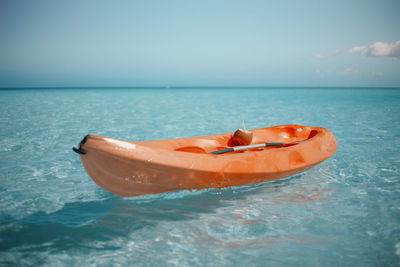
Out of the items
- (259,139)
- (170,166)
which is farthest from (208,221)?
(259,139)

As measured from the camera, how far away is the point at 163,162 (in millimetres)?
Result: 2943

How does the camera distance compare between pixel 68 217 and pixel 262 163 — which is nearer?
pixel 68 217

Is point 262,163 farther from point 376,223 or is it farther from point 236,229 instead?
point 376,223

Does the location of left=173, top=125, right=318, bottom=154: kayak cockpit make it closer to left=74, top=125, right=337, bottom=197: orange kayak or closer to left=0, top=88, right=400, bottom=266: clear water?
left=74, top=125, right=337, bottom=197: orange kayak

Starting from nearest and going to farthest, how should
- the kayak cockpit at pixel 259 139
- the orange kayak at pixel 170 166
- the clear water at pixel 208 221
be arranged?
1. the clear water at pixel 208 221
2. the orange kayak at pixel 170 166
3. the kayak cockpit at pixel 259 139

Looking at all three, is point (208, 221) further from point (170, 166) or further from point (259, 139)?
point (259, 139)

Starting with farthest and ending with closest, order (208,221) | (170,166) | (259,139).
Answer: (259,139) < (208,221) < (170,166)

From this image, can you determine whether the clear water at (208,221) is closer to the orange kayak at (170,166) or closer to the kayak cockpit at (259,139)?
the orange kayak at (170,166)

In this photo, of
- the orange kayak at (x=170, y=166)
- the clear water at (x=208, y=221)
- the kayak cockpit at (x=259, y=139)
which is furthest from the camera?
the kayak cockpit at (x=259, y=139)

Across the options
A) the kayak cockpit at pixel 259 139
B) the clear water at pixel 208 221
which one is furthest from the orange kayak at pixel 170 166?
the kayak cockpit at pixel 259 139

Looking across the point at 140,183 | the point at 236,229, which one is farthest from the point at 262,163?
the point at 140,183

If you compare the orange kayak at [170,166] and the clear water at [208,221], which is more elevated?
the orange kayak at [170,166]

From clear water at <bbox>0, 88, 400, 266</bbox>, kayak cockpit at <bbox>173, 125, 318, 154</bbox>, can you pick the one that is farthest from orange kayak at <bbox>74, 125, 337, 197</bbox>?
kayak cockpit at <bbox>173, 125, 318, 154</bbox>

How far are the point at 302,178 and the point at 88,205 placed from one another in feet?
10.7
